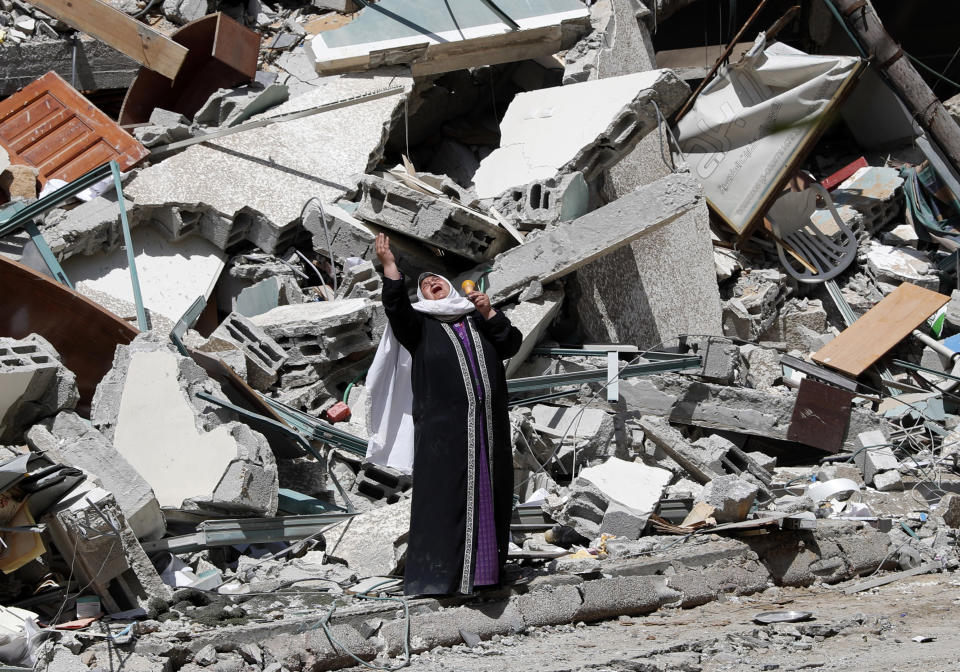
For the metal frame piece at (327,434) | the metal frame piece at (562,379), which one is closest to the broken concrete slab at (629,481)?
the metal frame piece at (562,379)

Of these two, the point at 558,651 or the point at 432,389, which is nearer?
the point at 558,651

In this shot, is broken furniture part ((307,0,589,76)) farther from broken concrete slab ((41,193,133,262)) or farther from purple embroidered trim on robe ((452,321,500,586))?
purple embroidered trim on robe ((452,321,500,586))

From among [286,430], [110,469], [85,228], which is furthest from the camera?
[85,228]

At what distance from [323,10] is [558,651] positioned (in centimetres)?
819

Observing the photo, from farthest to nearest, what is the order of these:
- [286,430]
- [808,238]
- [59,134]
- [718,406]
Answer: [808,238] → [59,134] → [718,406] → [286,430]

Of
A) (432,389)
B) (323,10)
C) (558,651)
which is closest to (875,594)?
(558,651)

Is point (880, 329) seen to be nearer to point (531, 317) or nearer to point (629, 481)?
point (531, 317)

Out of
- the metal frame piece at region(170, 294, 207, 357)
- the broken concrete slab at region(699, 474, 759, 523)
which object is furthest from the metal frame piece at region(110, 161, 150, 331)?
the broken concrete slab at region(699, 474, 759, 523)

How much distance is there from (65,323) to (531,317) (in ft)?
9.65

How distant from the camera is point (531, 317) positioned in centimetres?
749

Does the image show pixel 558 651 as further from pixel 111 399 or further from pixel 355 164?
pixel 355 164

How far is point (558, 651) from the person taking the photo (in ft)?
14.6

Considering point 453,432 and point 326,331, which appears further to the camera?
point 326,331

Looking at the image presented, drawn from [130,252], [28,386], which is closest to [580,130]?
[130,252]
